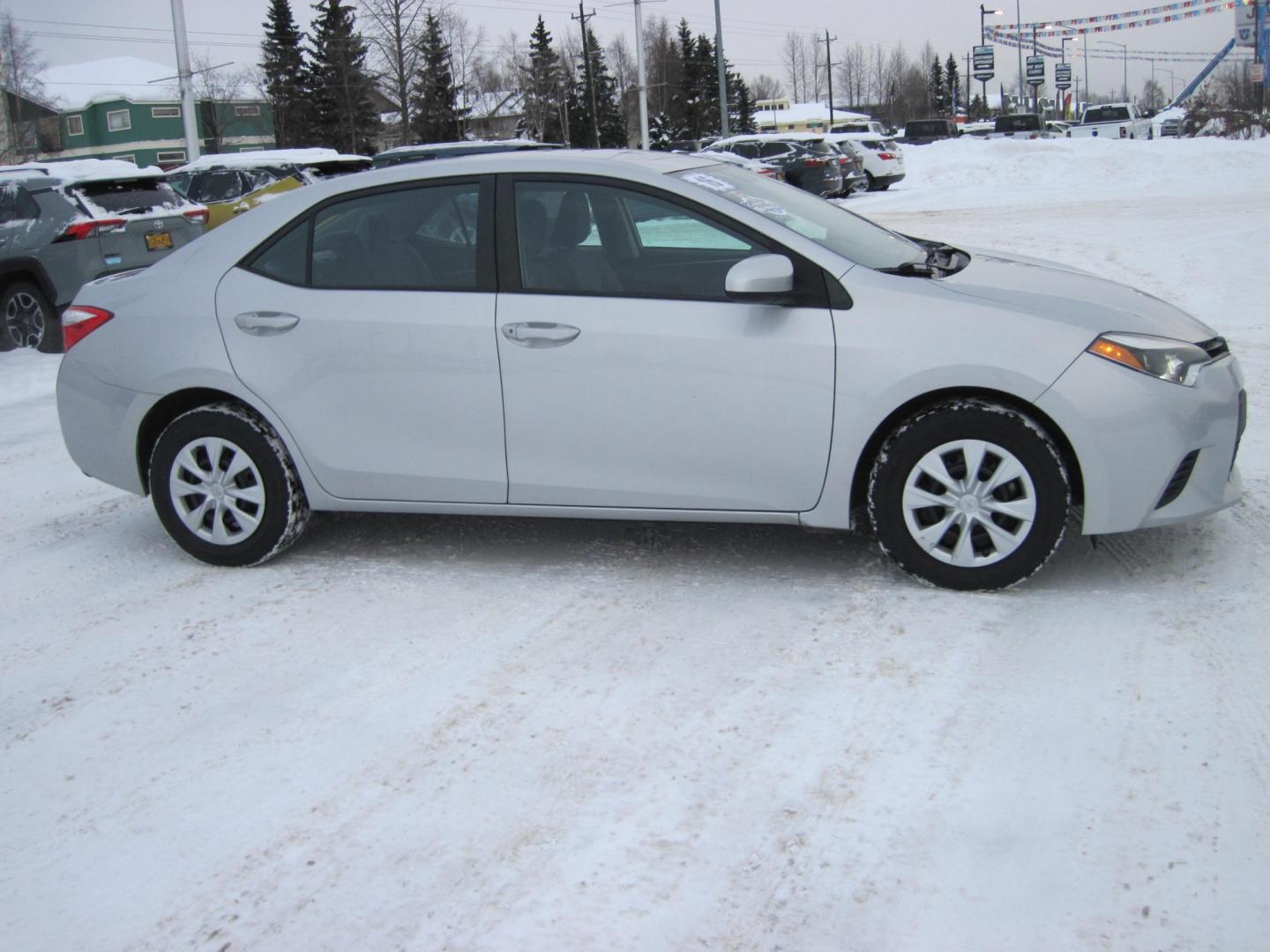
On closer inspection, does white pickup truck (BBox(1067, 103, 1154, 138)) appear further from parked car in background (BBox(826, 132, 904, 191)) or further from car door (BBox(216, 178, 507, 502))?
car door (BBox(216, 178, 507, 502))

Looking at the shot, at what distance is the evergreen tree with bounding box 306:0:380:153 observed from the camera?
62.0m

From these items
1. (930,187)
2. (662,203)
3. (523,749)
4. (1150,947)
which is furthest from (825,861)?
(930,187)

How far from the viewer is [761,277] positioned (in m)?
4.27

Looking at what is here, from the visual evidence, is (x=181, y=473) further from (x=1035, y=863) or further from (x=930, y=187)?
(x=930, y=187)

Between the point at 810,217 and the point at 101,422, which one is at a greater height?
the point at 810,217

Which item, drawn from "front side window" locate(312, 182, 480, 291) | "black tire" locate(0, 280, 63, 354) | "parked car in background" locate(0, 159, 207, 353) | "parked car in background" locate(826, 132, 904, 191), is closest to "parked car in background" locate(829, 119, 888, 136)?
"parked car in background" locate(826, 132, 904, 191)

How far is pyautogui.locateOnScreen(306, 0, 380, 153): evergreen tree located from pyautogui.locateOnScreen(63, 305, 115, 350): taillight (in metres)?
59.3

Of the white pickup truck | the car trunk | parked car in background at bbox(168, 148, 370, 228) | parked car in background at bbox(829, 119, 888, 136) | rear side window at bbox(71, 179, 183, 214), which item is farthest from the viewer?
parked car in background at bbox(829, 119, 888, 136)

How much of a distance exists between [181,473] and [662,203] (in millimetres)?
2253

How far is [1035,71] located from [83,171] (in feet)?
252

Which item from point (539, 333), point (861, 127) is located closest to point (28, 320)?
point (539, 333)

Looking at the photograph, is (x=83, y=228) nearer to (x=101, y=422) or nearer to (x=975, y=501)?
(x=101, y=422)

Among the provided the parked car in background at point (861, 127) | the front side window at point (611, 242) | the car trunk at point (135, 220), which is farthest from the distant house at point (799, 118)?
the front side window at point (611, 242)

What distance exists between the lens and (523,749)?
345 centimetres
